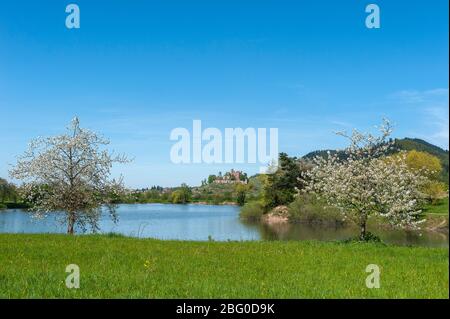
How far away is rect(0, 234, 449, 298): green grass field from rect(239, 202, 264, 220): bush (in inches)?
1993

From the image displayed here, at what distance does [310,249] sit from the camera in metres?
20.0

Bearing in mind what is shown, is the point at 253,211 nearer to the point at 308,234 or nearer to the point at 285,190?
the point at 285,190

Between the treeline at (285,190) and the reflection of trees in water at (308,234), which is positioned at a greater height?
the treeline at (285,190)

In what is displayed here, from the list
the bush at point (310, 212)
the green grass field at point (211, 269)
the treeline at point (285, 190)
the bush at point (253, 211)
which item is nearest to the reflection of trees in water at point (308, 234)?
the bush at point (310, 212)

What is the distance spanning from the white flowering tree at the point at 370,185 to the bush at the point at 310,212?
33088 millimetres

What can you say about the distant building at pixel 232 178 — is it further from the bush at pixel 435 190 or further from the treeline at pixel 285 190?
the bush at pixel 435 190

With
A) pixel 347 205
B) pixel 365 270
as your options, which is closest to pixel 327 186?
pixel 347 205

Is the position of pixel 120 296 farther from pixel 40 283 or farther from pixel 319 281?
pixel 319 281

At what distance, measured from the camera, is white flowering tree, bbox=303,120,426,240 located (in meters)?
26.1

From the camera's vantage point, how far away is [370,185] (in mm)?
26625

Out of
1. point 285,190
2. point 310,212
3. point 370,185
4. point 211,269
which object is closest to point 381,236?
point 370,185

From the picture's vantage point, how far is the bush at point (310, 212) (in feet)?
203

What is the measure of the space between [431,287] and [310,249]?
8.36 m

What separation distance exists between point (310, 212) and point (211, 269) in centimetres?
5260
